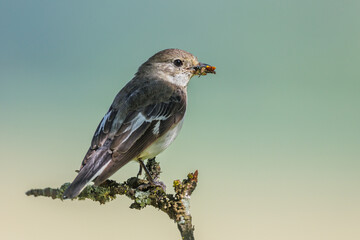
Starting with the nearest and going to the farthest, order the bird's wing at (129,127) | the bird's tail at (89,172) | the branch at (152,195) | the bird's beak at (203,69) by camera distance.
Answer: the branch at (152,195)
the bird's tail at (89,172)
the bird's wing at (129,127)
the bird's beak at (203,69)

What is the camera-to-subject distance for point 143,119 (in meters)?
4.27

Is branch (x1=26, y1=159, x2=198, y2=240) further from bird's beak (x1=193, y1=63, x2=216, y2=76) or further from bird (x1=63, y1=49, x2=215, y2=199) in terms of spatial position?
bird's beak (x1=193, y1=63, x2=216, y2=76)

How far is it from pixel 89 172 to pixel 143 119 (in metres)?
0.85

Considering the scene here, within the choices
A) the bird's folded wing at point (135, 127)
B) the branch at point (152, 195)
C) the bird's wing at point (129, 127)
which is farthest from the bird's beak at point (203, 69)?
the branch at point (152, 195)

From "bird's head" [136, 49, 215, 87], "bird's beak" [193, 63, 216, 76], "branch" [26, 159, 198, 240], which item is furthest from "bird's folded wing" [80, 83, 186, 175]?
"bird's beak" [193, 63, 216, 76]

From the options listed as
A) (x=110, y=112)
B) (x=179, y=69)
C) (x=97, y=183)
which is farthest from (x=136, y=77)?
(x=97, y=183)

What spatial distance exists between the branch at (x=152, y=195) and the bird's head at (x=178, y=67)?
153cm

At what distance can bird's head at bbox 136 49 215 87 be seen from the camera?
5.11 meters

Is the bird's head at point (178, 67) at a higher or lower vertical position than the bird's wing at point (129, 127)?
higher

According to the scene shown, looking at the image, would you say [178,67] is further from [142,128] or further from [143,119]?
[142,128]

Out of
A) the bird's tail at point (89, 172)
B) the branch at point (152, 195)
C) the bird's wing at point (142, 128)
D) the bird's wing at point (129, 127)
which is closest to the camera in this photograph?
the branch at point (152, 195)

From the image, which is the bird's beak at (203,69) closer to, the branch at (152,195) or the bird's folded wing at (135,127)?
the bird's folded wing at (135,127)

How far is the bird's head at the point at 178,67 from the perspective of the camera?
16.8 feet

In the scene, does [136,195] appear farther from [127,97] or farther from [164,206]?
[127,97]
